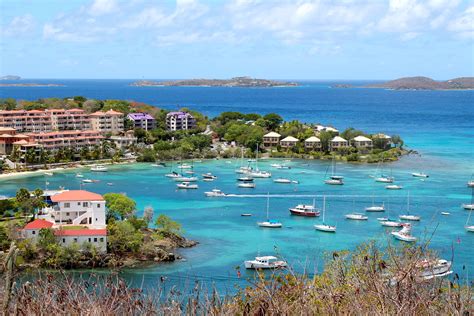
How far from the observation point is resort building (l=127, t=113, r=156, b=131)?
36.5m

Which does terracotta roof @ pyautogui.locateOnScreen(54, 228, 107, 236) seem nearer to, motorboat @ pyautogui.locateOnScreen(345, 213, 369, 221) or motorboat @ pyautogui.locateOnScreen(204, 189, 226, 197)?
motorboat @ pyautogui.locateOnScreen(345, 213, 369, 221)

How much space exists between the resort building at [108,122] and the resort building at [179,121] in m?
2.87

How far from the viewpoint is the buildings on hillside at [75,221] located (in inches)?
584

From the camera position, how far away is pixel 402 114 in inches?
2391

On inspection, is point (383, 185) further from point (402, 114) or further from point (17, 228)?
point (402, 114)

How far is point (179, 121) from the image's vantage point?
3738cm

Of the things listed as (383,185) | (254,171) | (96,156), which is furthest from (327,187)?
(96,156)

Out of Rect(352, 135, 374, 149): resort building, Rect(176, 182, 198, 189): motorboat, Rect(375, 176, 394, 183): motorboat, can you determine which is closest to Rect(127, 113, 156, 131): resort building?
Rect(352, 135, 374, 149): resort building

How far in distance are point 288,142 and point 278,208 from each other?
13.4m

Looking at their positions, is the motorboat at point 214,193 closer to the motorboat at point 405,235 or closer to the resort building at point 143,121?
the motorboat at point 405,235

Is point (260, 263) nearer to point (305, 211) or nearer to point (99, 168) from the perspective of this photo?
point (305, 211)

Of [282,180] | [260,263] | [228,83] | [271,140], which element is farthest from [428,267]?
[228,83]

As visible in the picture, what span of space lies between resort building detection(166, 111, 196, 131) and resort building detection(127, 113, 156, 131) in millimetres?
840

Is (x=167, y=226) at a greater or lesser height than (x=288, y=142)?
lesser
